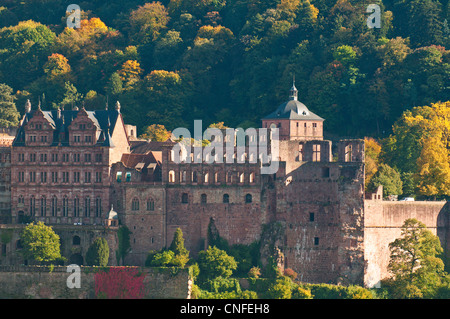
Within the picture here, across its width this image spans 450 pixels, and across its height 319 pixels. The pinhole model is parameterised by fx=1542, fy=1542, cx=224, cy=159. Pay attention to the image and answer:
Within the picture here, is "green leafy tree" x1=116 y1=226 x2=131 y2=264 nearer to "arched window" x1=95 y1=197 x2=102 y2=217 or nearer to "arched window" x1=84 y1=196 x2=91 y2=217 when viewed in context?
"arched window" x1=95 y1=197 x2=102 y2=217

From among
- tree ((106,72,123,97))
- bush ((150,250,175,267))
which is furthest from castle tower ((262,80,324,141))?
tree ((106,72,123,97))

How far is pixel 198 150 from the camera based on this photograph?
11981 centimetres

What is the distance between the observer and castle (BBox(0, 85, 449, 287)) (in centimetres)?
11725

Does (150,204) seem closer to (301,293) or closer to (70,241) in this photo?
(70,241)

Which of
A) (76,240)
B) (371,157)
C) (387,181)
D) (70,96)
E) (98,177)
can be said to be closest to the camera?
(76,240)

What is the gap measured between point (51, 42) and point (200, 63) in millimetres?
20348

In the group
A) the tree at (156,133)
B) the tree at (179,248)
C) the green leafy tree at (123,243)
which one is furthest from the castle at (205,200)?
the tree at (156,133)

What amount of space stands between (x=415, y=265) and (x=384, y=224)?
→ 409 centimetres

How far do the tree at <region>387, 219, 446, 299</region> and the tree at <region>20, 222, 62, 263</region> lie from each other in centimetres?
2563

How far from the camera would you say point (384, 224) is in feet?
390

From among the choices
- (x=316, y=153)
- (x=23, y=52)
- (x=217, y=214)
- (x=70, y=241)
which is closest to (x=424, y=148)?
(x=316, y=153)

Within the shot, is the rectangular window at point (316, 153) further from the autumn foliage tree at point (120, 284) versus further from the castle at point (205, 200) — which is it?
the autumn foliage tree at point (120, 284)
